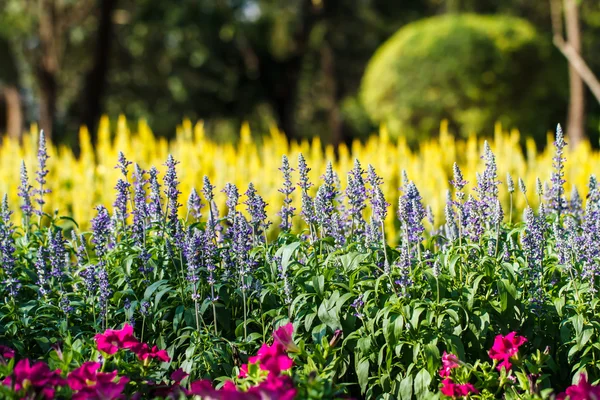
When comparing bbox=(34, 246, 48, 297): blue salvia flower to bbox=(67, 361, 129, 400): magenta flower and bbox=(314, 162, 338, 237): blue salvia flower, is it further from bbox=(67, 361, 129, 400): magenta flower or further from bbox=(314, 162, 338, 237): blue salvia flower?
bbox=(314, 162, 338, 237): blue salvia flower

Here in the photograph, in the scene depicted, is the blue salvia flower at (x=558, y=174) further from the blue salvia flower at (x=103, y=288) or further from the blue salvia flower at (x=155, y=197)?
the blue salvia flower at (x=103, y=288)

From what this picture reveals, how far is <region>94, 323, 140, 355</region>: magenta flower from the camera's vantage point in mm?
2564

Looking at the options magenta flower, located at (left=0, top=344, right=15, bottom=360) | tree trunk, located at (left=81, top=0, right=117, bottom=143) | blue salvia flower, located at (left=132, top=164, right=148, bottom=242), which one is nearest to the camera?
magenta flower, located at (left=0, top=344, right=15, bottom=360)

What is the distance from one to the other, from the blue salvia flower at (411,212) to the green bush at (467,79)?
11108mm

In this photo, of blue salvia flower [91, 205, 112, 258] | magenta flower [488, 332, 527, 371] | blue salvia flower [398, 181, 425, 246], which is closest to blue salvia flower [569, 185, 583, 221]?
blue salvia flower [398, 181, 425, 246]

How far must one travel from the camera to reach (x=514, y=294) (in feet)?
9.60

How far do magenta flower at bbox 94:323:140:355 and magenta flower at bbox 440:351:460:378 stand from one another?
42.1 inches

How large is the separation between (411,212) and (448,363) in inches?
31.4

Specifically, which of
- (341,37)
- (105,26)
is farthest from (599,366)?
(341,37)

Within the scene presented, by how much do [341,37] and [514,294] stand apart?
25.3 m

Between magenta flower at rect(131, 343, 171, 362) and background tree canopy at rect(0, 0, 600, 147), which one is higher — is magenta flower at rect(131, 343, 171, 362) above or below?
below

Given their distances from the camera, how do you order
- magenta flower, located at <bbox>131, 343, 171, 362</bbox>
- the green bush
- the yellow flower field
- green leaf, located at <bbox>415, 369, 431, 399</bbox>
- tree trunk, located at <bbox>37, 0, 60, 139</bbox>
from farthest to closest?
the green bush → tree trunk, located at <bbox>37, 0, 60, 139</bbox> → the yellow flower field → green leaf, located at <bbox>415, 369, 431, 399</bbox> → magenta flower, located at <bbox>131, 343, 171, 362</bbox>

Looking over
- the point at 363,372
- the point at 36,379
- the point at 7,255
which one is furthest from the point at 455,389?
the point at 7,255

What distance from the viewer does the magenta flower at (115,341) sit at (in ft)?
8.41
